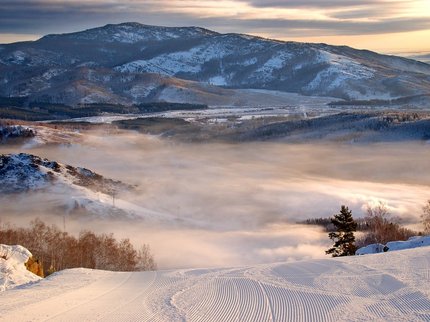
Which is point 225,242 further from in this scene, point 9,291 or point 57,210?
point 9,291

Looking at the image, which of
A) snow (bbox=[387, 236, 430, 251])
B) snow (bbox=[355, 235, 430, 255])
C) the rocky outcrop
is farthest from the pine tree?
the rocky outcrop

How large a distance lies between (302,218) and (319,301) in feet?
407

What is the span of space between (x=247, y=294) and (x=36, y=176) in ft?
449

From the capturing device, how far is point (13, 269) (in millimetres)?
39656

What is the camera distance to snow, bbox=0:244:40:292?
3747 cm

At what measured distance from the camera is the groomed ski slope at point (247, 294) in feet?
92.8

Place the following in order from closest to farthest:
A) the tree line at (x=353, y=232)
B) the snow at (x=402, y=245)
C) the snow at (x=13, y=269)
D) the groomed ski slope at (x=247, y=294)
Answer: the groomed ski slope at (x=247, y=294) < the snow at (x=13, y=269) < the snow at (x=402, y=245) < the tree line at (x=353, y=232)

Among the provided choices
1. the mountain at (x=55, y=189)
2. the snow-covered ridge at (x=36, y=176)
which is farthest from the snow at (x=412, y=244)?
the snow-covered ridge at (x=36, y=176)

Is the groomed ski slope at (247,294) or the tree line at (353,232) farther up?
the groomed ski slope at (247,294)

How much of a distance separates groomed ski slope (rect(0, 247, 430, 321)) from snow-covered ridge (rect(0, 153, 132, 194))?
12197 cm

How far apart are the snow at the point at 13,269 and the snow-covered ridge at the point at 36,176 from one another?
117030mm

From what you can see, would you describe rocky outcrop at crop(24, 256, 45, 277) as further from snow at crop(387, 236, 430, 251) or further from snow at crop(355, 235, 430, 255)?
snow at crop(387, 236, 430, 251)

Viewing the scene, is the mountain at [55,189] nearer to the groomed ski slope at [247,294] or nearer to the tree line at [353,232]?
the tree line at [353,232]

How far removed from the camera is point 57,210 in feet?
469
